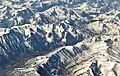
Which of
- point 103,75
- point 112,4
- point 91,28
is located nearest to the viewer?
point 103,75

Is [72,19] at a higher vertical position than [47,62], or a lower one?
higher

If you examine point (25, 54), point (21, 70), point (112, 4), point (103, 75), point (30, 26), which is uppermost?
point (112, 4)

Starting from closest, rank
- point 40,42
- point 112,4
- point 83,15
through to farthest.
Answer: point 40,42 < point 83,15 < point 112,4

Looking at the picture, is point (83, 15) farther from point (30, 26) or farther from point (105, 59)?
point (105, 59)

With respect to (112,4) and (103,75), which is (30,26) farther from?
(112,4)

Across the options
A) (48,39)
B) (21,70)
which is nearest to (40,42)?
(48,39)

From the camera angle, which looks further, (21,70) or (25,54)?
(25,54)
